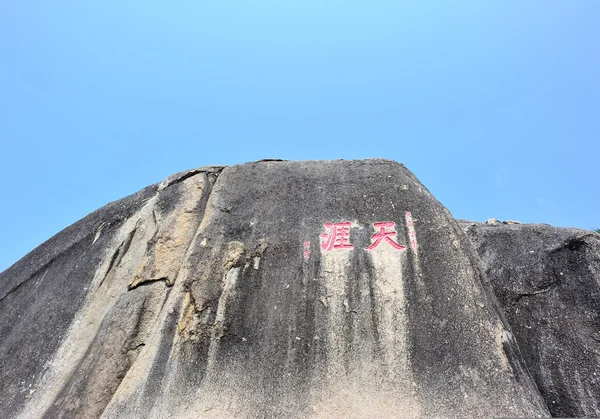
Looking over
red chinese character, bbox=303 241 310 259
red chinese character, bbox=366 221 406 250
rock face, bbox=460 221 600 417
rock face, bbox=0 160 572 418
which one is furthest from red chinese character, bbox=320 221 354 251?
rock face, bbox=460 221 600 417

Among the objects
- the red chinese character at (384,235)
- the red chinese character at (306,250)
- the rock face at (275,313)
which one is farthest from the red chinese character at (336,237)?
the red chinese character at (384,235)

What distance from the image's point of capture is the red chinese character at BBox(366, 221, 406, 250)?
15.9ft

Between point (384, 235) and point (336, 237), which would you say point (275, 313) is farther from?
point (384, 235)

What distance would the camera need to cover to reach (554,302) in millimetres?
4820

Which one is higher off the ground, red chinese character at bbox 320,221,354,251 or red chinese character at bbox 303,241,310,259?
red chinese character at bbox 320,221,354,251

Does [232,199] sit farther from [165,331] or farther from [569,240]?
[569,240]

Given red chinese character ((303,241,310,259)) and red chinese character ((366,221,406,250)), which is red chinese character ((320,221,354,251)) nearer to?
red chinese character ((303,241,310,259))

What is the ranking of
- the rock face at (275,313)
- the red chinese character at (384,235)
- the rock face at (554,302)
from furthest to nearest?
the red chinese character at (384,235)
the rock face at (554,302)
the rock face at (275,313)

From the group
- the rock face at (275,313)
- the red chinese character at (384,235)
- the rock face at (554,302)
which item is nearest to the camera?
the rock face at (275,313)

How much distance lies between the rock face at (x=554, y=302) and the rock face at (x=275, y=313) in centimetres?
6

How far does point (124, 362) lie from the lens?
4617mm

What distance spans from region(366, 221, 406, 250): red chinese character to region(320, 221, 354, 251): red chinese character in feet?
0.94

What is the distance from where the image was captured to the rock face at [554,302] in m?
4.29

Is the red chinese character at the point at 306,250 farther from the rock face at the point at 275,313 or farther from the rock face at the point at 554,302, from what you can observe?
the rock face at the point at 554,302
